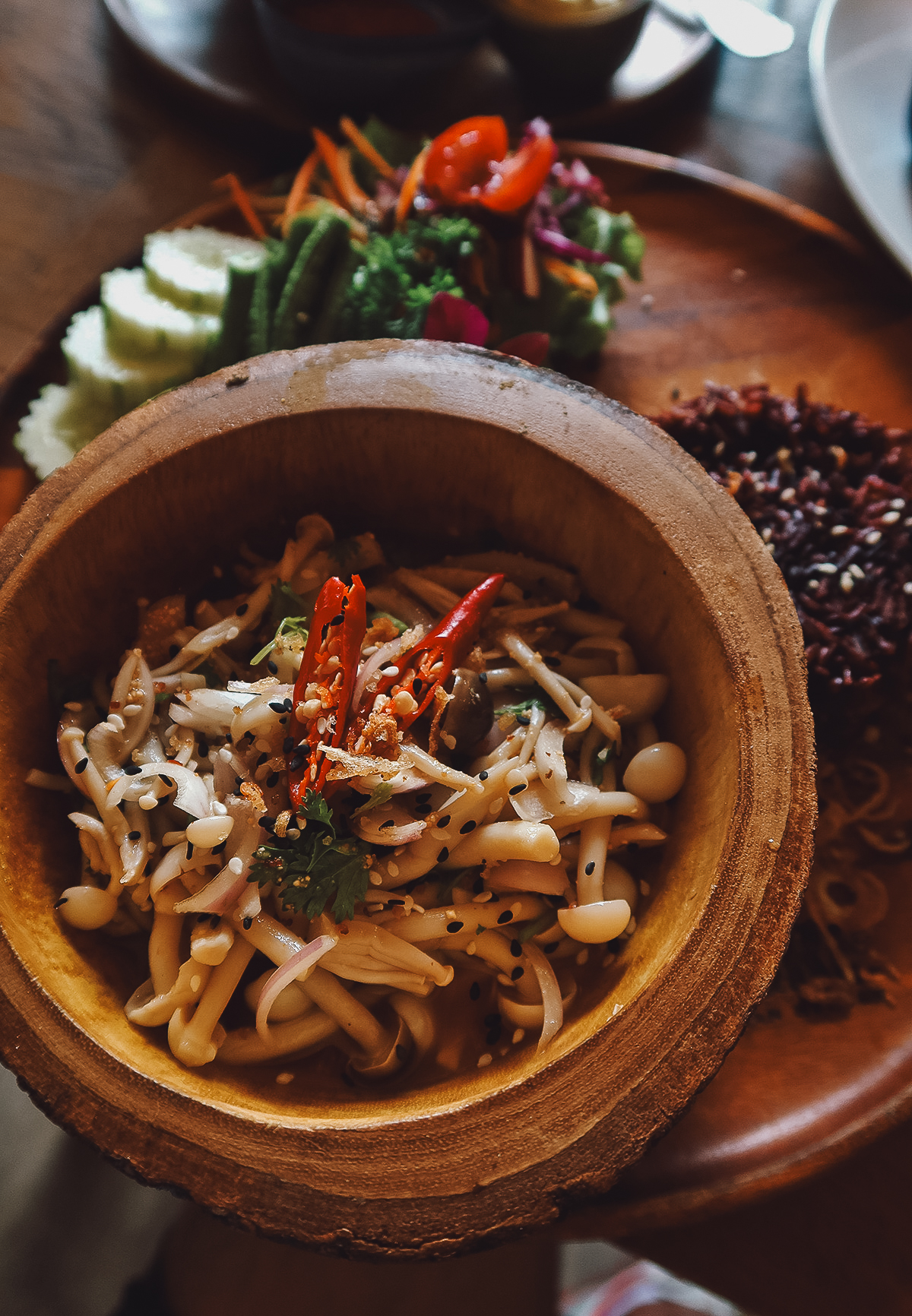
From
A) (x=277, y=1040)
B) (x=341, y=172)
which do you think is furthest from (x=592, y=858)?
(x=341, y=172)

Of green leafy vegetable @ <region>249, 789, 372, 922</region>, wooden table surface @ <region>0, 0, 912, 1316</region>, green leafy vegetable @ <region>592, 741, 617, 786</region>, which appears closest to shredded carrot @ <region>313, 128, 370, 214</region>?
wooden table surface @ <region>0, 0, 912, 1316</region>

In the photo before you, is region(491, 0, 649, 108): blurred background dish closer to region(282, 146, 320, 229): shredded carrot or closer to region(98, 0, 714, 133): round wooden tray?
region(98, 0, 714, 133): round wooden tray

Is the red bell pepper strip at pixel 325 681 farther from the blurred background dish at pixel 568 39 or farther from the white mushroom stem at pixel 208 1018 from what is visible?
the blurred background dish at pixel 568 39

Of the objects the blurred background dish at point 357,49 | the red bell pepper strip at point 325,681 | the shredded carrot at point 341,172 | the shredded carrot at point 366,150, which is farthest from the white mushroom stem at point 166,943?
the blurred background dish at point 357,49

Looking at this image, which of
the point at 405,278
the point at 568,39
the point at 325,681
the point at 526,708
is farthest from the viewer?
the point at 568,39

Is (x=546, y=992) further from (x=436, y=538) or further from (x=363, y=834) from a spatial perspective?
(x=436, y=538)

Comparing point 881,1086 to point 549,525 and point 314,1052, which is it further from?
point 549,525
